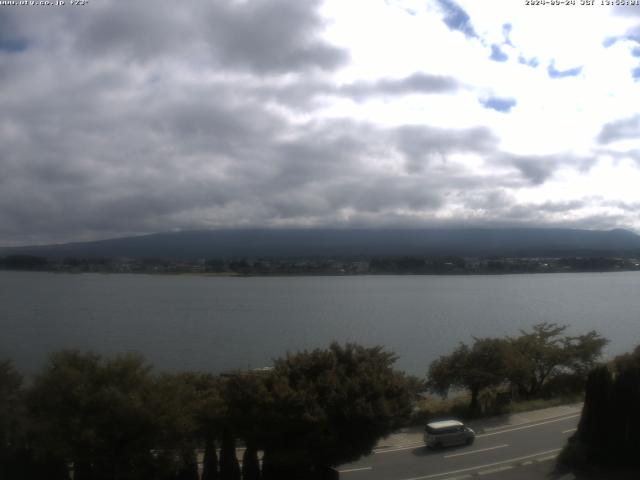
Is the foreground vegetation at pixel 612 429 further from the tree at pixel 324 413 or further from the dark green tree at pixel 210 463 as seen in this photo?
the dark green tree at pixel 210 463

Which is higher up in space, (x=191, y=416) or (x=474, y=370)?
(x=191, y=416)

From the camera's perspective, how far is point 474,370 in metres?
21.8

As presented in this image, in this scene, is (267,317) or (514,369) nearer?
(514,369)

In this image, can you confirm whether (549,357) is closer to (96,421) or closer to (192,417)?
(192,417)

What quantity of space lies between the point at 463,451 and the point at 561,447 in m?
2.29

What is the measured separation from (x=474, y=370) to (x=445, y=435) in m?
7.18

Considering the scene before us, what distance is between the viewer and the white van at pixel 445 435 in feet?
49.0

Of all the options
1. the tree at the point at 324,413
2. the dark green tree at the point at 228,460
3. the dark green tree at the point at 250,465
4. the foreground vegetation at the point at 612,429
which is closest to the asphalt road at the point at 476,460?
the foreground vegetation at the point at 612,429

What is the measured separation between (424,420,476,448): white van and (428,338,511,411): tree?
6352 millimetres

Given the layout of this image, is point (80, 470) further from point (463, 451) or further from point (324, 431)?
point (463, 451)

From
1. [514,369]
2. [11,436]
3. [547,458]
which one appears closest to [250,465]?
[11,436]

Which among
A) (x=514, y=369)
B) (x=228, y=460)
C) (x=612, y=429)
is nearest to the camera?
(x=228, y=460)

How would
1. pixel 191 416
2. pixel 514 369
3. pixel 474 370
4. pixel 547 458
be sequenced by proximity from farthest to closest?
pixel 514 369 → pixel 474 370 → pixel 547 458 → pixel 191 416

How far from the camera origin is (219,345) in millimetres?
36000
